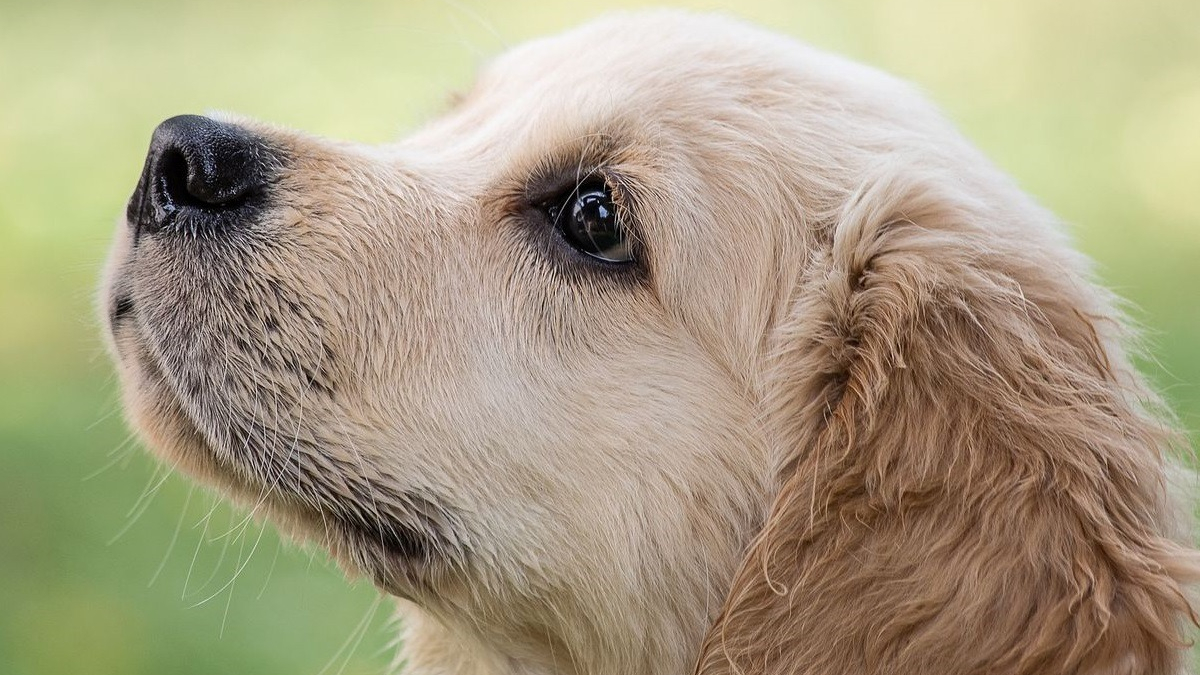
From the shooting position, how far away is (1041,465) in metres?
2.93

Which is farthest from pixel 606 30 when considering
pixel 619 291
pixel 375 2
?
pixel 375 2

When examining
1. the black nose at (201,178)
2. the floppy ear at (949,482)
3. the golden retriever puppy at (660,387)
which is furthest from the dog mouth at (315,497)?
the floppy ear at (949,482)

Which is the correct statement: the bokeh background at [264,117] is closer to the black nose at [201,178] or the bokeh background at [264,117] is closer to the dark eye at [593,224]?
the black nose at [201,178]

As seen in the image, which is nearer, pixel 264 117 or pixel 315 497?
pixel 315 497

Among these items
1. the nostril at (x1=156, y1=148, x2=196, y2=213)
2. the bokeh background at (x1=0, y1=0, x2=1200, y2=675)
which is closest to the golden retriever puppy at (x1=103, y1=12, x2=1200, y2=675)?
the nostril at (x1=156, y1=148, x2=196, y2=213)

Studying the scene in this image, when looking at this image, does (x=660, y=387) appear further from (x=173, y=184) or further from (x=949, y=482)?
(x=173, y=184)

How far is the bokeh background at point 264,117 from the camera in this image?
5688 mm

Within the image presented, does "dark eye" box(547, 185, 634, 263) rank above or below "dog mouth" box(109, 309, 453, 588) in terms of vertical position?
above

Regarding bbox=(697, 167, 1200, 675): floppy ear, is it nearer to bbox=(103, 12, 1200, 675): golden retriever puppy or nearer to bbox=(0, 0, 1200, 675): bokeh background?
bbox=(103, 12, 1200, 675): golden retriever puppy

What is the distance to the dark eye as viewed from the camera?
329 cm

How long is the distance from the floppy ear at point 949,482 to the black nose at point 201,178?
128 centimetres

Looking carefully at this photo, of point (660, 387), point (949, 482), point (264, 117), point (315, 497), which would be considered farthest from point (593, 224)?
point (264, 117)

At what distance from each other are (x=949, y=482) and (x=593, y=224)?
3.33 ft

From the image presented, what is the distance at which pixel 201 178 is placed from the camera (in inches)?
126
